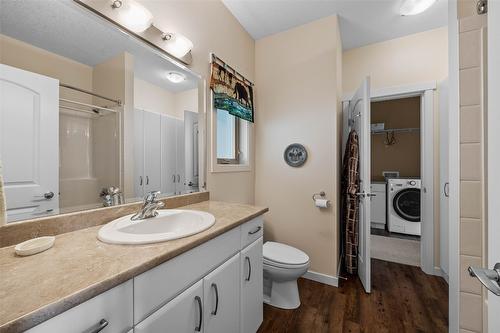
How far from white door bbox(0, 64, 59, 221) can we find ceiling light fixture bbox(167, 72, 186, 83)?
66 cm

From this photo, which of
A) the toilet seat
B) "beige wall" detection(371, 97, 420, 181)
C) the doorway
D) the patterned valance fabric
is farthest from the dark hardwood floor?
"beige wall" detection(371, 97, 420, 181)

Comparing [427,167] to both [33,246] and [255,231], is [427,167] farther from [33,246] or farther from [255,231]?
[33,246]

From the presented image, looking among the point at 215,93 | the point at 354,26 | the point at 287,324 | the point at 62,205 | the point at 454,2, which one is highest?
the point at 354,26

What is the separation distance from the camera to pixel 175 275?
74 cm

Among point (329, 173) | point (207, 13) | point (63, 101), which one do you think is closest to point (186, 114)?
point (63, 101)

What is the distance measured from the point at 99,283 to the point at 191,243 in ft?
1.01

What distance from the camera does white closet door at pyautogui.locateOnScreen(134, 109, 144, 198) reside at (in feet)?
4.01

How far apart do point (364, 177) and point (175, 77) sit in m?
1.76

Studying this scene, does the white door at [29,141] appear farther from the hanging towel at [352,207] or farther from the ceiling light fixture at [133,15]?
the hanging towel at [352,207]

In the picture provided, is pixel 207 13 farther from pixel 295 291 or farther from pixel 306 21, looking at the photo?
pixel 295 291

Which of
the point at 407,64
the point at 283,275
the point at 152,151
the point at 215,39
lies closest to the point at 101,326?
the point at 152,151

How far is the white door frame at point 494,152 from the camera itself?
19.4 inches

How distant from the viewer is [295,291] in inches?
66.7

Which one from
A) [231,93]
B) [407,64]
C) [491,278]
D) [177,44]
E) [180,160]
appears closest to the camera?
[491,278]
